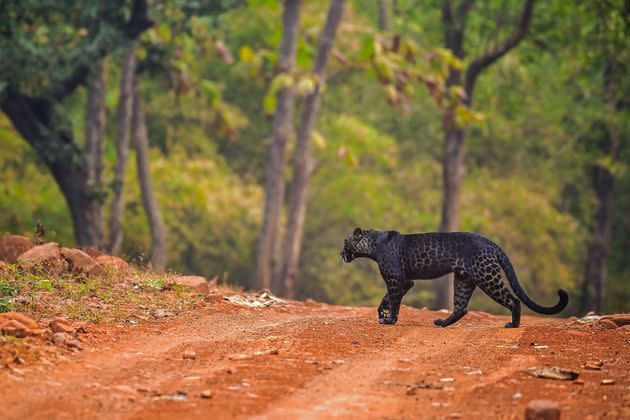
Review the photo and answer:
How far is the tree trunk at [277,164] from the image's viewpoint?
26609 mm

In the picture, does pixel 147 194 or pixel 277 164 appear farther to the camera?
pixel 147 194

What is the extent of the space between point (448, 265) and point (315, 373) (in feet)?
13.0

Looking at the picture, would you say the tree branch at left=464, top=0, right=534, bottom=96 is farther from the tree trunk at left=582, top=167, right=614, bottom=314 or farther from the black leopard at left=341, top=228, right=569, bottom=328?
the black leopard at left=341, top=228, right=569, bottom=328

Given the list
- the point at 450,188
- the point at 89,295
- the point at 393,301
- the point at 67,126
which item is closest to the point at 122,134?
the point at 67,126

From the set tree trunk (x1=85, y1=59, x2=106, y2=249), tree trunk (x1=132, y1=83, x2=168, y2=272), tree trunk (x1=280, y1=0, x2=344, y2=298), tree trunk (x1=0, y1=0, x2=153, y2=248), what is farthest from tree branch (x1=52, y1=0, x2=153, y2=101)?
tree trunk (x1=280, y1=0, x2=344, y2=298)

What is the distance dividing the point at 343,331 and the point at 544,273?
81.4 ft

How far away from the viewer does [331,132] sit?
36.1 meters

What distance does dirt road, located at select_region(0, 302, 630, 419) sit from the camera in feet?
26.8

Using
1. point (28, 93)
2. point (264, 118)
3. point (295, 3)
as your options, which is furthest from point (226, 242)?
point (28, 93)

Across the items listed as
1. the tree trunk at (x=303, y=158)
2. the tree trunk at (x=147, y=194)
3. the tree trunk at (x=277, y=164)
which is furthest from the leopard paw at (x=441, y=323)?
the tree trunk at (x=147, y=194)

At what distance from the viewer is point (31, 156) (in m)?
28.4

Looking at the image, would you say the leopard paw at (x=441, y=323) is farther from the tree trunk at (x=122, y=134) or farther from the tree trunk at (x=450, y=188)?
the tree trunk at (x=450, y=188)

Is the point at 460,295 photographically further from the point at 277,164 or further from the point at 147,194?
the point at 147,194

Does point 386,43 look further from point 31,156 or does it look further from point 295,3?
point 31,156
